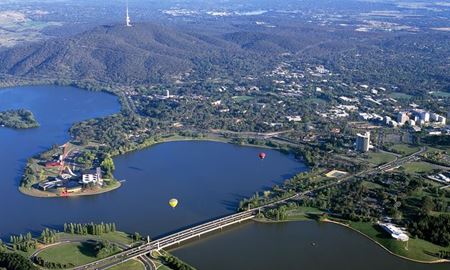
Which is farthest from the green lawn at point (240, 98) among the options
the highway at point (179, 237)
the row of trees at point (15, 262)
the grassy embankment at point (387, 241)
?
the row of trees at point (15, 262)

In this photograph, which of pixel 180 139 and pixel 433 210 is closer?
pixel 433 210

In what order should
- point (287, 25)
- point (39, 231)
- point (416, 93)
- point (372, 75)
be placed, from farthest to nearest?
1. point (287, 25)
2. point (372, 75)
3. point (416, 93)
4. point (39, 231)

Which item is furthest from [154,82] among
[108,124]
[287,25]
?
[287,25]

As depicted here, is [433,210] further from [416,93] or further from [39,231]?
[416,93]

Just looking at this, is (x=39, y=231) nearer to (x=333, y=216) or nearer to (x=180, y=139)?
(x=333, y=216)

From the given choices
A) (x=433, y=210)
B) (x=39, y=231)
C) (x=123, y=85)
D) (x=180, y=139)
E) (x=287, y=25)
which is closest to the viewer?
(x=39, y=231)

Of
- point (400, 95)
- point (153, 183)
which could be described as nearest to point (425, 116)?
point (400, 95)
